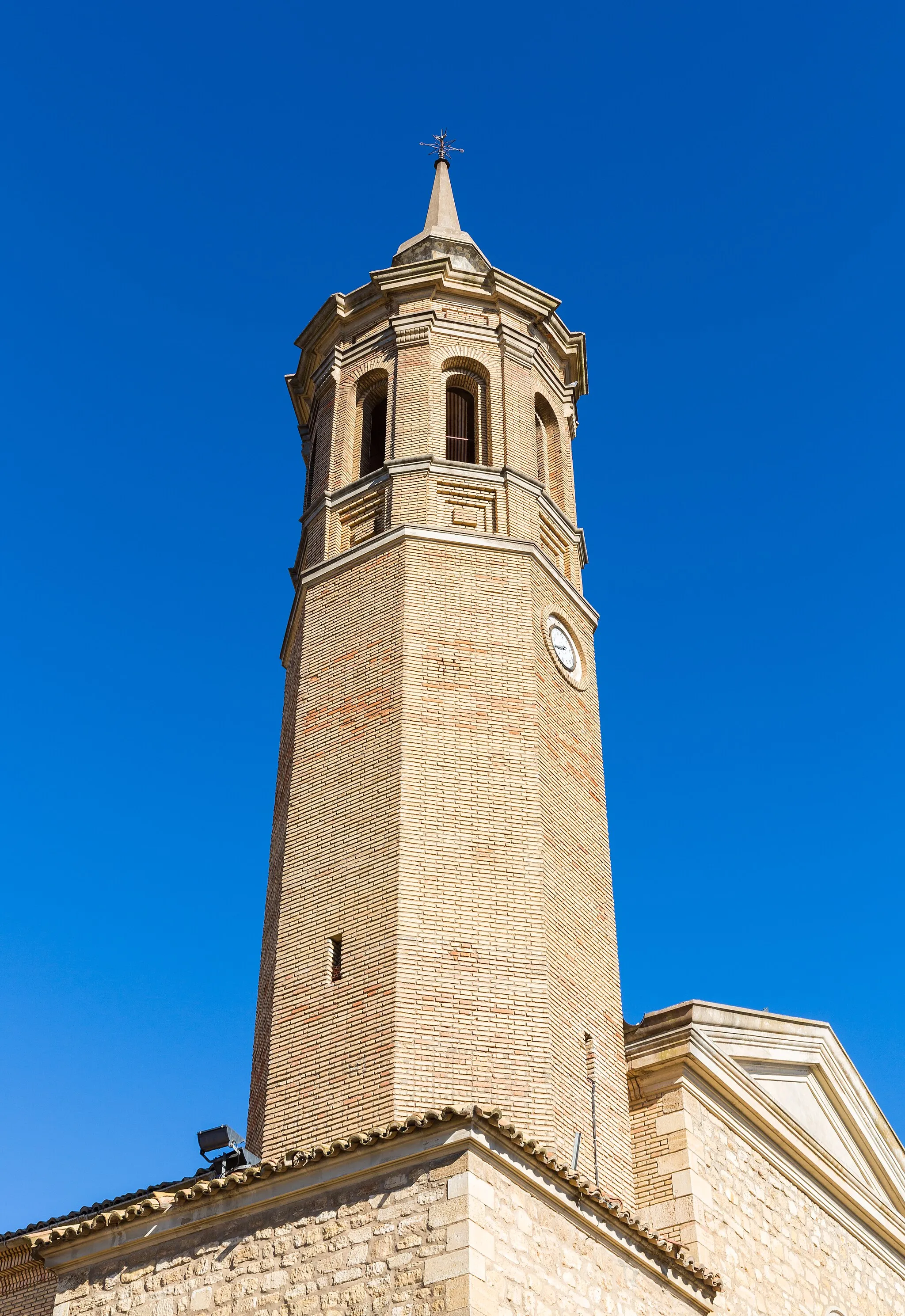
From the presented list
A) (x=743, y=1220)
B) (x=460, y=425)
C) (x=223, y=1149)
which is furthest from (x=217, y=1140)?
(x=460, y=425)

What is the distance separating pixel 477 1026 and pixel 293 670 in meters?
5.70

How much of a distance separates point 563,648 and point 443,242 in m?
7.02

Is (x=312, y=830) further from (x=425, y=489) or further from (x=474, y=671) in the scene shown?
(x=425, y=489)

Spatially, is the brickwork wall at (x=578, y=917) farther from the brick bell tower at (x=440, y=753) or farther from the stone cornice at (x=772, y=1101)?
the stone cornice at (x=772, y=1101)

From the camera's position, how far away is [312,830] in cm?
1567

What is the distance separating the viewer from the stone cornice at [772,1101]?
15.5 meters

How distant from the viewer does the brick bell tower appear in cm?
1375

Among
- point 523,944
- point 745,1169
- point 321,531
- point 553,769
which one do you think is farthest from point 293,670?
point 745,1169

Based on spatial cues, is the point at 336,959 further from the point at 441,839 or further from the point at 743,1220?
the point at 743,1220

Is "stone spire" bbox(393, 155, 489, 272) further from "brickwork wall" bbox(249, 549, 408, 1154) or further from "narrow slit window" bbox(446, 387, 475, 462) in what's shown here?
"brickwork wall" bbox(249, 549, 408, 1154)

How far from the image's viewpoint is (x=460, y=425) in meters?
20.5

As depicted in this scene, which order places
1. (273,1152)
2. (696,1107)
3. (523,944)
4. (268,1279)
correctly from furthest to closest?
(696,1107) < (523,944) < (273,1152) < (268,1279)

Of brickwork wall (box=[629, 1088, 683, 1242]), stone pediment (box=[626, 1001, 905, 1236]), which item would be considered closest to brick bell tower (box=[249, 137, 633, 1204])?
brickwork wall (box=[629, 1088, 683, 1242])

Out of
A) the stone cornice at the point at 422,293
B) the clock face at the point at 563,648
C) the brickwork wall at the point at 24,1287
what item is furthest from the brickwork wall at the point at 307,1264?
the stone cornice at the point at 422,293
